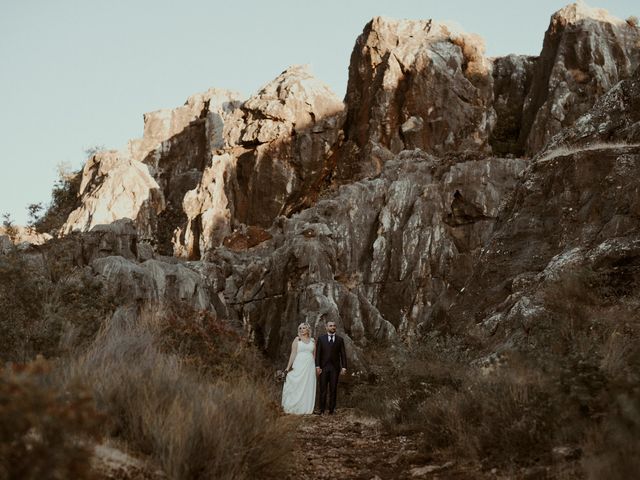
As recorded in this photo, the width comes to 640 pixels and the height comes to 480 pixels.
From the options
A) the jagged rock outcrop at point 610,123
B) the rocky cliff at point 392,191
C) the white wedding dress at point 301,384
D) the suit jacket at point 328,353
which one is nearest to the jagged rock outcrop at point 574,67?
the rocky cliff at point 392,191

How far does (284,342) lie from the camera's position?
981 inches

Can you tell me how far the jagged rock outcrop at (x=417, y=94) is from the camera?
50188 mm

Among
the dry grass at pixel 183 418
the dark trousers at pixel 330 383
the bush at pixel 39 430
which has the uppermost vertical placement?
the bush at pixel 39 430

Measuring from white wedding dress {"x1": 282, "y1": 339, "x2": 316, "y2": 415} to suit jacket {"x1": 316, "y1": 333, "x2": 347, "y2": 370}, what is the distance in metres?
0.19

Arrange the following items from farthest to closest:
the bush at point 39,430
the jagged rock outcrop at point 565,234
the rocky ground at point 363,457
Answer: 1. the jagged rock outcrop at point 565,234
2. the rocky ground at point 363,457
3. the bush at point 39,430

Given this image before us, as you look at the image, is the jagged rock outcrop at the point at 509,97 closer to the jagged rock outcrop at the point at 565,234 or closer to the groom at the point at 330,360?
the jagged rock outcrop at the point at 565,234

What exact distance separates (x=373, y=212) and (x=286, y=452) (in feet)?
96.8

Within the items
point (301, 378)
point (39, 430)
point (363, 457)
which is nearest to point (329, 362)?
point (301, 378)

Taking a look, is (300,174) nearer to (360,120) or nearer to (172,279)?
(360,120)

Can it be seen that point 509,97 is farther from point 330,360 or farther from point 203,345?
point 203,345

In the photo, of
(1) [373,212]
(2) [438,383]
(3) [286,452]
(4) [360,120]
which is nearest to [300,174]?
(4) [360,120]

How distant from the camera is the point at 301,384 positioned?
14.3 m

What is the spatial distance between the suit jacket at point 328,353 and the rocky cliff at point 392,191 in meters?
2.04

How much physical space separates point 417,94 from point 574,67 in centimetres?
1336
